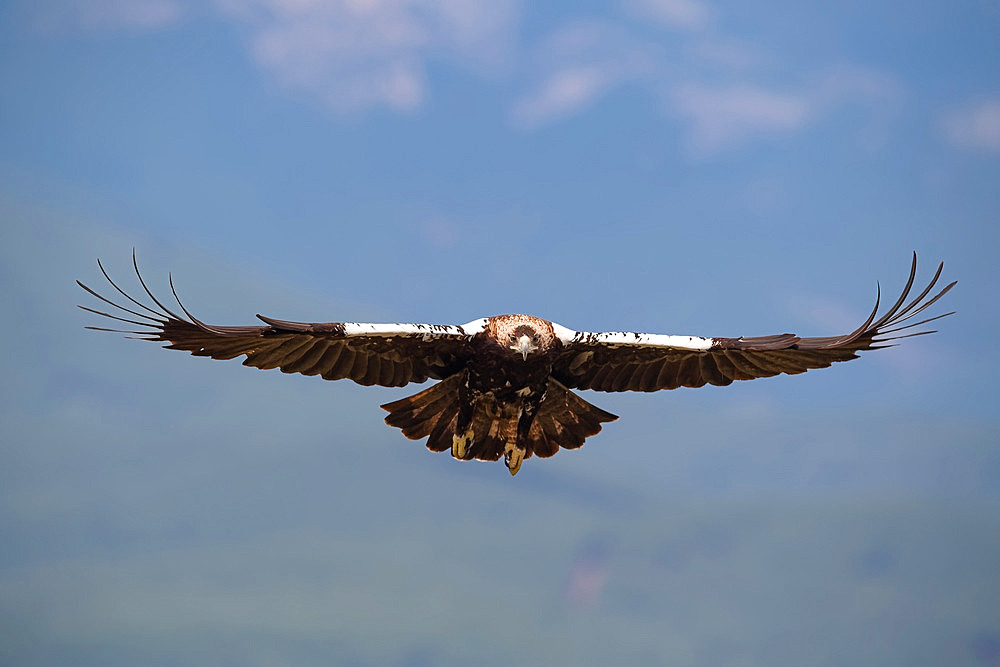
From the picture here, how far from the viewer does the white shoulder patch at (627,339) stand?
10680mm

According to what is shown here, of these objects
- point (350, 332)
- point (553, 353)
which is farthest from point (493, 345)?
point (350, 332)

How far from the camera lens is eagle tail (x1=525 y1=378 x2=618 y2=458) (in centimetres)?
1123

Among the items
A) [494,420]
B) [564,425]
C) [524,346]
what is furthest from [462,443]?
[524,346]

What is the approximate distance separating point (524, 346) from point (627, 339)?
0.91m

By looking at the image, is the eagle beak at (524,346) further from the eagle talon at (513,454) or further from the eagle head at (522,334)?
the eagle talon at (513,454)

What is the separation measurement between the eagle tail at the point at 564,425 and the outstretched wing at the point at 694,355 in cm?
20

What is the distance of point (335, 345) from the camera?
10492 millimetres

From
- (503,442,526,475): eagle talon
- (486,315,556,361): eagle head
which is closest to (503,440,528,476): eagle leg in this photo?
(503,442,526,475): eagle talon

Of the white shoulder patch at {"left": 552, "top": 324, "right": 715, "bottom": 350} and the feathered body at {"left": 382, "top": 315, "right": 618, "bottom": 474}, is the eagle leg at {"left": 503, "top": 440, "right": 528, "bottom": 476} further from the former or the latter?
the white shoulder patch at {"left": 552, "top": 324, "right": 715, "bottom": 350}

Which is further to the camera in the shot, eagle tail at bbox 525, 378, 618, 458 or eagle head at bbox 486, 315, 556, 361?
eagle tail at bbox 525, 378, 618, 458

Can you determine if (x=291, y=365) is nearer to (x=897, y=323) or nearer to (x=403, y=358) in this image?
(x=403, y=358)

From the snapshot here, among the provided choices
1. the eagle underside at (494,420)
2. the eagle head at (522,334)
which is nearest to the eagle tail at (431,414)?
the eagle underside at (494,420)

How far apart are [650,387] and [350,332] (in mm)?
2838

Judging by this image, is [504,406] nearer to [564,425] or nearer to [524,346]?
[564,425]
